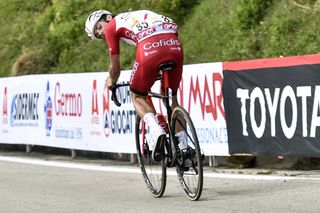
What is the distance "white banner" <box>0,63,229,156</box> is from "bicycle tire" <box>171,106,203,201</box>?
130 inches

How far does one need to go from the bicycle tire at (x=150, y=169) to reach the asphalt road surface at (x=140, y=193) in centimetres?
11

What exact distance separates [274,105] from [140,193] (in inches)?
96.8

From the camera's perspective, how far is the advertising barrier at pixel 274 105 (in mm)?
9539

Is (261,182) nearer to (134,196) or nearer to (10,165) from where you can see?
(134,196)

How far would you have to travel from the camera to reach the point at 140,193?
864cm

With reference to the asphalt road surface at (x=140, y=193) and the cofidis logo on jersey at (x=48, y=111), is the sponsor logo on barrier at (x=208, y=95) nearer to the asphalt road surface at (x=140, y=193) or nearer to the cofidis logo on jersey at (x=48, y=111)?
the asphalt road surface at (x=140, y=193)

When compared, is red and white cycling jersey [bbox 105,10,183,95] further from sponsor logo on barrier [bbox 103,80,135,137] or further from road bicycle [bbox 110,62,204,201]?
sponsor logo on barrier [bbox 103,80,135,137]

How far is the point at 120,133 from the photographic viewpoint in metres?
13.0

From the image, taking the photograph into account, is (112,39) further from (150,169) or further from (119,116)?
(119,116)

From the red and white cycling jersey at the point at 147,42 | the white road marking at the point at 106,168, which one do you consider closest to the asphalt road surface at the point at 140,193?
the white road marking at the point at 106,168

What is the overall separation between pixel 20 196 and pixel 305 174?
A: 11.6 ft

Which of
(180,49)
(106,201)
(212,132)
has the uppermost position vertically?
(180,49)

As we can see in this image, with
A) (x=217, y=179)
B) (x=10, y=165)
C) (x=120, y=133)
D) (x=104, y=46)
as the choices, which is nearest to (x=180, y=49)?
(x=217, y=179)

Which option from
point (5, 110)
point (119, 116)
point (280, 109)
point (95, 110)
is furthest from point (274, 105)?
point (5, 110)
